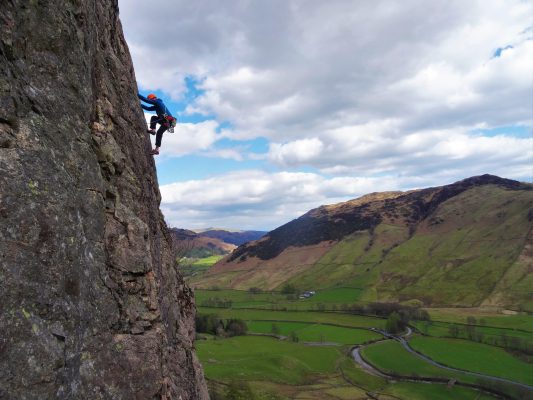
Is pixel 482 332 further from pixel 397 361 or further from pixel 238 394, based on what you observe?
pixel 238 394

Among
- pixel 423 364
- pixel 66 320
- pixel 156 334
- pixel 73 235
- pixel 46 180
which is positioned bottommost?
pixel 423 364

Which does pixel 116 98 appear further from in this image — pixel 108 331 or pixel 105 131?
pixel 108 331

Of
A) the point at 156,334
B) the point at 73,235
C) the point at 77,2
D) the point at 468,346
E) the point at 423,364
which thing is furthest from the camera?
the point at 468,346

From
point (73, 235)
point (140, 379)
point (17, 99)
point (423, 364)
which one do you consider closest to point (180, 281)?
point (140, 379)

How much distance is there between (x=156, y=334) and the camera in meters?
16.5

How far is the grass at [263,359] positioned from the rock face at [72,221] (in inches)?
3757

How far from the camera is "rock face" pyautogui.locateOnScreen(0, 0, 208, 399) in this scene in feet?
34.8

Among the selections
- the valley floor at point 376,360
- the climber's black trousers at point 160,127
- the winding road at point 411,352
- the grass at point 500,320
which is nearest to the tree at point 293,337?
the valley floor at point 376,360

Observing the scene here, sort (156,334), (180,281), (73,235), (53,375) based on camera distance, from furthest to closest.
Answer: (180,281), (156,334), (73,235), (53,375)

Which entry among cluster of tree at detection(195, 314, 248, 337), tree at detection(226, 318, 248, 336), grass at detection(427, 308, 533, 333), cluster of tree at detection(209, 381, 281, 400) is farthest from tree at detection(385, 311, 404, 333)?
cluster of tree at detection(209, 381, 281, 400)

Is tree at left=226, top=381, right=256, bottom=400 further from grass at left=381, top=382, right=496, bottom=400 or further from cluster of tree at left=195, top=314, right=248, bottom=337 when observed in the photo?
cluster of tree at left=195, top=314, right=248, bottom=337

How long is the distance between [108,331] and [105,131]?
7910 mm

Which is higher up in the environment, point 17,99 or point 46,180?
point 17,99

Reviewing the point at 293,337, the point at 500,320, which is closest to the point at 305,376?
the point at 293,337
